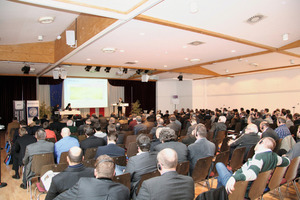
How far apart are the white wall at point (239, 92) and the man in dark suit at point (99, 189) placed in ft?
45.3

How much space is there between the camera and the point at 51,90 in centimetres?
1579

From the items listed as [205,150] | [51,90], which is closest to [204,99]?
[51,90]

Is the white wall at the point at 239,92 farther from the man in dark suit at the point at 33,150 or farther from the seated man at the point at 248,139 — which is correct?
the man in dark suit at the point at 33,150

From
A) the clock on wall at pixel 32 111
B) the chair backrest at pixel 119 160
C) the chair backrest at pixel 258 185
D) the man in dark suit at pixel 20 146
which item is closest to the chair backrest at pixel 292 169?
the chair backrest at pixel 258 185

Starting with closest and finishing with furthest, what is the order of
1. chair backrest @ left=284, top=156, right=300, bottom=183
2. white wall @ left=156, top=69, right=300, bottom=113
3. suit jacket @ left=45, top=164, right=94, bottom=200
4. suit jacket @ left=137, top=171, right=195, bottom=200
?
suit jacket @ left=137, top=171, right=195, bottom=200 < suit jacket @ left=45, top=164, right=94, bottom=200 < chair backrest @ left=284, top=156, right=300, bottom=183 < white wall @ left=156, top=69, right=300, bottom=113

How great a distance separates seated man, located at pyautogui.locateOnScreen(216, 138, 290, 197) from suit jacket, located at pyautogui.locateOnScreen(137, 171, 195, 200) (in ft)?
1.87

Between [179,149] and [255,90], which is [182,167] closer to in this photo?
[179,149]

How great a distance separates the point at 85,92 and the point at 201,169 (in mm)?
14415

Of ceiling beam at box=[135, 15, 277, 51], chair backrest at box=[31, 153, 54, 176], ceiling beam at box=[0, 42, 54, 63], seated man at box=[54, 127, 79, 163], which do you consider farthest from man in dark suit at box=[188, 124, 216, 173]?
ceiling beam at box=[0, 42, 54, 63]

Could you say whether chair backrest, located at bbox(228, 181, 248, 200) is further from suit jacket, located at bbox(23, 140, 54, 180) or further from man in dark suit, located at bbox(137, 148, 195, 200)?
suit jacket, located at bbox(23, 140, 54, 180)

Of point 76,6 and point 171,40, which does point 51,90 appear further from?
point 76,6

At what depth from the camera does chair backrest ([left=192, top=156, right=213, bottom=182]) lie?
10.9 feet

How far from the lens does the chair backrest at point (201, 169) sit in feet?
10.9

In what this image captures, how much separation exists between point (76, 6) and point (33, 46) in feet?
17.5
